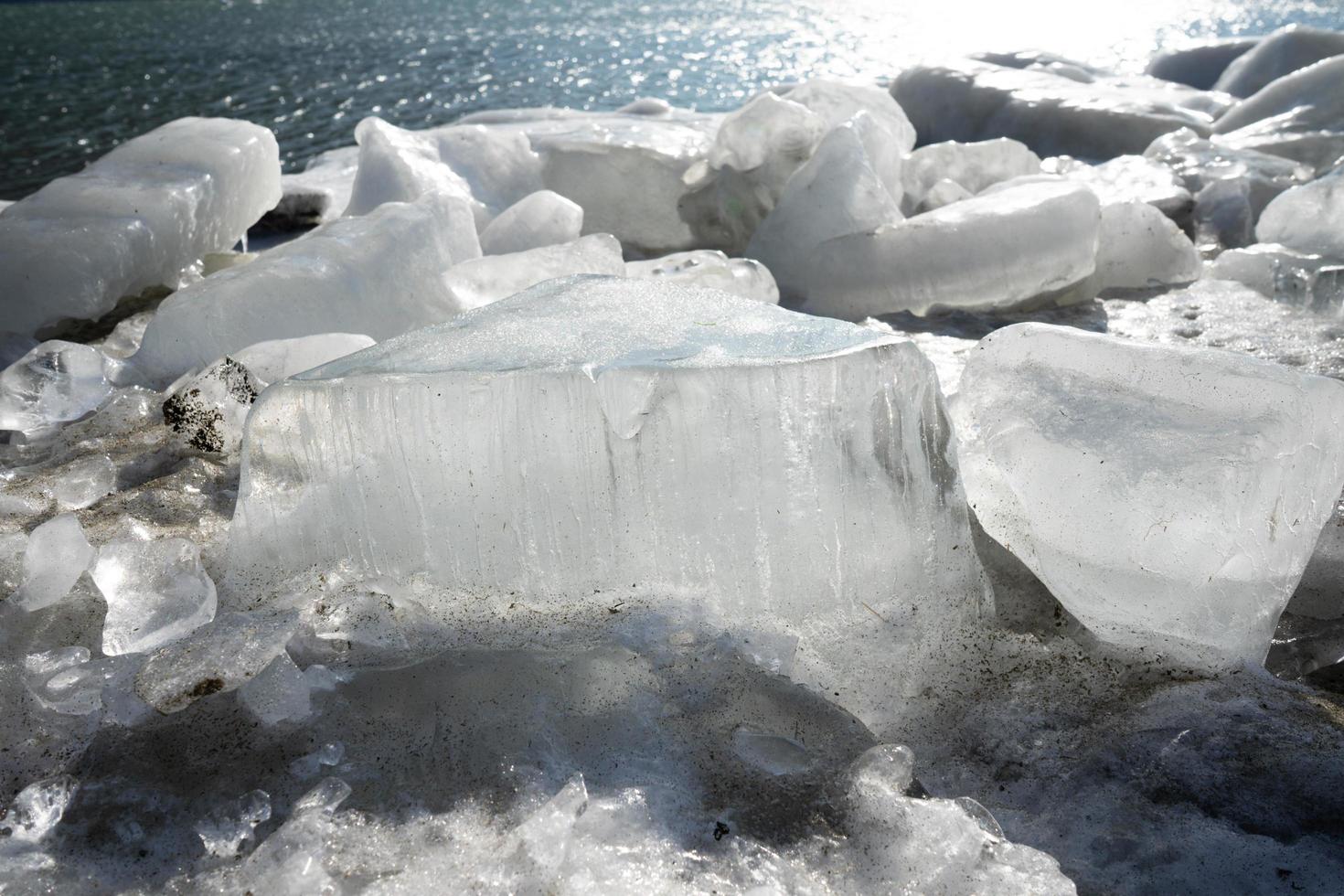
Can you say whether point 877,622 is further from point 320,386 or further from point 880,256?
point 880,256

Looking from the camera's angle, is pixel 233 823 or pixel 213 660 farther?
pixel 213 660

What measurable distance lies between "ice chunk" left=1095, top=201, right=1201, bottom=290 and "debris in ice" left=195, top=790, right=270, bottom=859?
2674 mm

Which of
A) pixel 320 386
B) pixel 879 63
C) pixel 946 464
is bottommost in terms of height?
pixel 879 63

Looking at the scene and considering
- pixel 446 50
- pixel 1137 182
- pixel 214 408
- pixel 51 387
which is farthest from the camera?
pixel 446 50

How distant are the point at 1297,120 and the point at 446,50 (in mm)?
9275

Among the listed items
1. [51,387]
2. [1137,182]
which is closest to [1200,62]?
[1137,182]

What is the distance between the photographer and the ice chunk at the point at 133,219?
101 inches

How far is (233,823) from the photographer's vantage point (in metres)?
1.12

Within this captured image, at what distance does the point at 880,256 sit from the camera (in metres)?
2.85

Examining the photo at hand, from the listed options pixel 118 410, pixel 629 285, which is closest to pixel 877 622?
pixel 629 285

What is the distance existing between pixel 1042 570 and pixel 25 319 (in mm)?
2435

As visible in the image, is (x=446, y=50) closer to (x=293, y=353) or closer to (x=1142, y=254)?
(x=1142, y=254)

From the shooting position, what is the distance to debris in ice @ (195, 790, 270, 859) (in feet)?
3.57

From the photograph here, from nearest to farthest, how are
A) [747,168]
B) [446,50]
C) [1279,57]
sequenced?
[747,168], [1279,57], [446,50]
